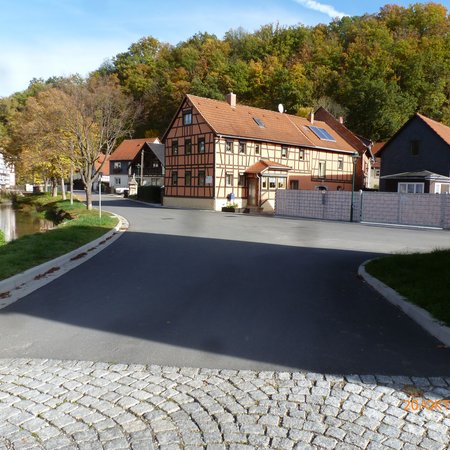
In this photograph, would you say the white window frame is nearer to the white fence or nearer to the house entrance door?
the house entrance door

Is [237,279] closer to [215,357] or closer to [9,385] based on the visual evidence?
[215,357]

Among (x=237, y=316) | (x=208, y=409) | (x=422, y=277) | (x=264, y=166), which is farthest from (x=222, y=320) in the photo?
(x=264, y=166)

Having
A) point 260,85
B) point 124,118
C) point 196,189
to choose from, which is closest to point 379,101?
point 260,85

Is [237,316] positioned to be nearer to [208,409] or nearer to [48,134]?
[208,409]

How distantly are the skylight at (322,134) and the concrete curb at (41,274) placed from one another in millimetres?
34657

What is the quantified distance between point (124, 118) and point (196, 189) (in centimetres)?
944

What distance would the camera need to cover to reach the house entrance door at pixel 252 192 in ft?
117

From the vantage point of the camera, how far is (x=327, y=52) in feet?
216

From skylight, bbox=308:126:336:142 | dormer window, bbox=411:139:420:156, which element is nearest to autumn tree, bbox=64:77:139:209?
skylight, bbox=308:126:336:142

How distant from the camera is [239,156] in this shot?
3616 centimetres

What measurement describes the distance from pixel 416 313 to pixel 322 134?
133 ft

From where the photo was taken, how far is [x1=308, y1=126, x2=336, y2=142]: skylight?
43.7m

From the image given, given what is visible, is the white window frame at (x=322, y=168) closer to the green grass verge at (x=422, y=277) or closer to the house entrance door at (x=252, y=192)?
the house entrance door at (x=252, y=192)

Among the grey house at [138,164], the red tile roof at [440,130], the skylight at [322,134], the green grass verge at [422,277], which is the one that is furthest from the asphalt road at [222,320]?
the grey house at [138,164]
